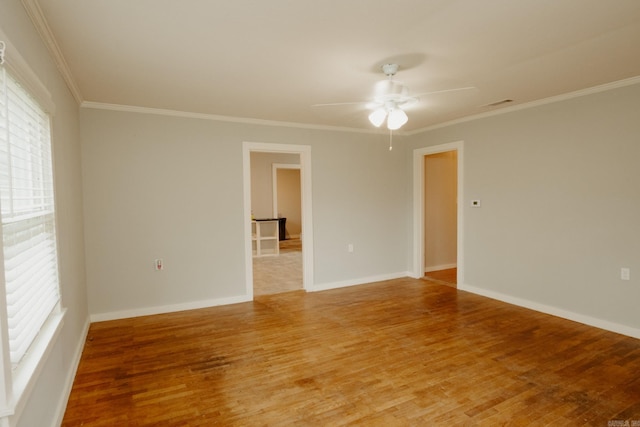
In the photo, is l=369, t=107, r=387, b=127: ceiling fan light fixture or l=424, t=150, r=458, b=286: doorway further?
l=424, t=150, r=458, b=286: doorway

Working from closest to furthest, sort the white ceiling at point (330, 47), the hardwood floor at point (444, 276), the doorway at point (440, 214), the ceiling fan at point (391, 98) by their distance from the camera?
the white ceiling at point (330, 47), the ceiling fan at point (391, 98), the hardwood floor at point (444, 276), the doorway at point (440, 214)

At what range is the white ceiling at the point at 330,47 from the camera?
6.28 ft

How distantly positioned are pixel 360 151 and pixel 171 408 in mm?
4111

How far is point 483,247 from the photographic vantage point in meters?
4.60

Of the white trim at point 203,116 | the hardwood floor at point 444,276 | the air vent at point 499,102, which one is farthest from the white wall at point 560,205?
the white trim at point 203,116

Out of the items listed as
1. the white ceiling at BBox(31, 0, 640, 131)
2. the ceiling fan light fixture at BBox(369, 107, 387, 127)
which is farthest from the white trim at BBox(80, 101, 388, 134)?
the ceiling fan light fixture at BBox(369, 107, 387, 127)

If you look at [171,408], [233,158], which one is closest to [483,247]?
[233,158]

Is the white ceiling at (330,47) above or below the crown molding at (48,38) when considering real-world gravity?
above

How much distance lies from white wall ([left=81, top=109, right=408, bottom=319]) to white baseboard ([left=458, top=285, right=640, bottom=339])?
2.05m

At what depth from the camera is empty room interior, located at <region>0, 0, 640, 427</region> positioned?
1979 millimetres

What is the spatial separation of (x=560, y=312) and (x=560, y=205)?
1177 millimetres

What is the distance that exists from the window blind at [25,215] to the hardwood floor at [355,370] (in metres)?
0.87

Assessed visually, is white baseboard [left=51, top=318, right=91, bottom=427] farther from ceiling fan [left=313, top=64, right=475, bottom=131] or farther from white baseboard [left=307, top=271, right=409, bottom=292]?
ceiling fan [left=313, top=64, right=475, bottom=131]

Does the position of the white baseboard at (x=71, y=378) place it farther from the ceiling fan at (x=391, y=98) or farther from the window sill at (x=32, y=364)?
the ceiling fan at (x=391, y=98)
